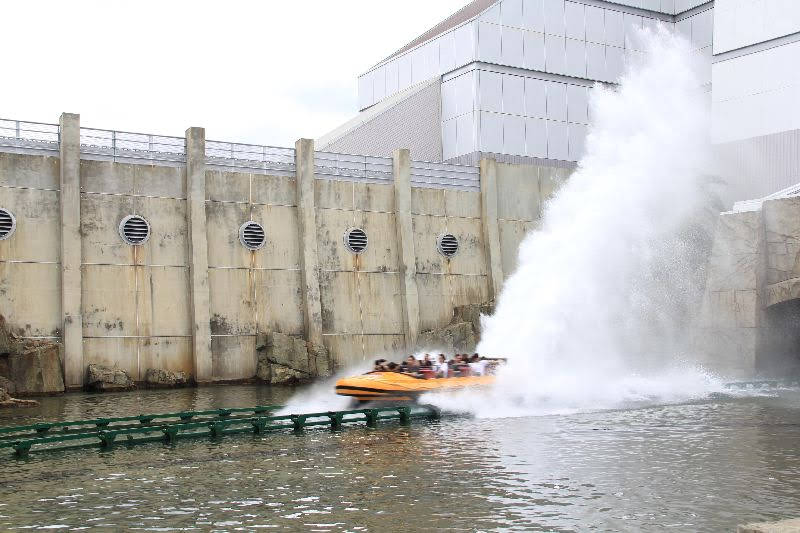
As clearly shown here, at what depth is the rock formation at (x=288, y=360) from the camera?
127ft

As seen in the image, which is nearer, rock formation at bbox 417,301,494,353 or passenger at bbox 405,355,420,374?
passenger at bbox 405,355,420,374

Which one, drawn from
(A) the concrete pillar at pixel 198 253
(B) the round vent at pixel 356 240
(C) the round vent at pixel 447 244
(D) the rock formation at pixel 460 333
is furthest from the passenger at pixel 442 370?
(C) the round vent at pixel 447 244

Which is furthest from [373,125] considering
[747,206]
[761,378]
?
[761,378]

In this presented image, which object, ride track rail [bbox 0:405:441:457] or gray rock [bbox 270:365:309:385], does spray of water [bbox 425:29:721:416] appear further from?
ride track rail [bbox 0:405:441:457]

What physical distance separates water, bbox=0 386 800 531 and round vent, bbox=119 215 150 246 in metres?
17.3

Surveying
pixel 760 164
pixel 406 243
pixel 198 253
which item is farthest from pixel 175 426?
pixel 760 164

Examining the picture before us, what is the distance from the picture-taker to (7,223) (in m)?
35.5

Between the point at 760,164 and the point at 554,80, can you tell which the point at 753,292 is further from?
the point at 554,80

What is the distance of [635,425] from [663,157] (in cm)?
2725

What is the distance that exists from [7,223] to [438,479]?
25412 millimetres

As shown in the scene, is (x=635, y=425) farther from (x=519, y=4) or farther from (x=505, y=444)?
(x=519, y=4)

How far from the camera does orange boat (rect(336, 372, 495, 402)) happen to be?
88.3 ft

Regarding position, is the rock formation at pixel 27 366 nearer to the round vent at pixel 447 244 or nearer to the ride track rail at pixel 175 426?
the ride track rail at pixel 175 426

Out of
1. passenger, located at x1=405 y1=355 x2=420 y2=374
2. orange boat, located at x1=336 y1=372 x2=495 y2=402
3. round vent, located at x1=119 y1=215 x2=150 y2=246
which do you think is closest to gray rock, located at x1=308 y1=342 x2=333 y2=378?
round vent, located at x1=119 y1=215 x2=150 y2=246
